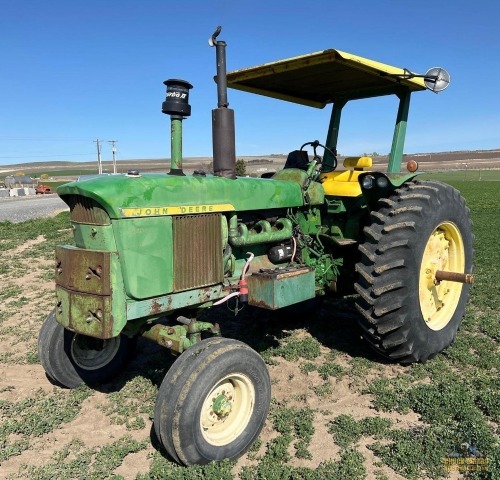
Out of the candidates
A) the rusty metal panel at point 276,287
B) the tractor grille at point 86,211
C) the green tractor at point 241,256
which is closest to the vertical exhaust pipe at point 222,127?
the green tractor at point 241,256

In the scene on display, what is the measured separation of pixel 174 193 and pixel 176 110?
70 cm

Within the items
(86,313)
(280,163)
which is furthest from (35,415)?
(280,163)

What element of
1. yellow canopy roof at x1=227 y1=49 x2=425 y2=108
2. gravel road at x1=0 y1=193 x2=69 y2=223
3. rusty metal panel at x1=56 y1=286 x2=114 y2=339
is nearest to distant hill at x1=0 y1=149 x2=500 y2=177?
gravel road at x1=0 y1=193 x2=69 y2=223

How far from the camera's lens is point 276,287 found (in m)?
3.69

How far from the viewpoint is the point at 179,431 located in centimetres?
281

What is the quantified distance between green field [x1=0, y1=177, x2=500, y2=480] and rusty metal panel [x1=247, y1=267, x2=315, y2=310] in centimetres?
80

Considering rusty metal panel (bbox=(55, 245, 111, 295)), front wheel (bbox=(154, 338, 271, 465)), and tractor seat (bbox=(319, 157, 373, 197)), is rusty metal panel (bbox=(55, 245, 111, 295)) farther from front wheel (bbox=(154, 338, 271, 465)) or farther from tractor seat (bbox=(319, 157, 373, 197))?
tractor seat (bbox=(319, 157, 373, 197))

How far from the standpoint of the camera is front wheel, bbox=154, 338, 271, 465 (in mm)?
2844

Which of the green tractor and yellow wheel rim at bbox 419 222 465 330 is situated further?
yellow wheel rim at bbox 419 222 465 330

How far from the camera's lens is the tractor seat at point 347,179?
448 centimetres

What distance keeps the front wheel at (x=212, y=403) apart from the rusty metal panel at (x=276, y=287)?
583mm

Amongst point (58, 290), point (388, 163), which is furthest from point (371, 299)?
point (58, 290)

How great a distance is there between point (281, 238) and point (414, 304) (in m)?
1.27

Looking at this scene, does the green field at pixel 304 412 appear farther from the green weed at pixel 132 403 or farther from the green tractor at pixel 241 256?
the green tractor at pixel 241 256
